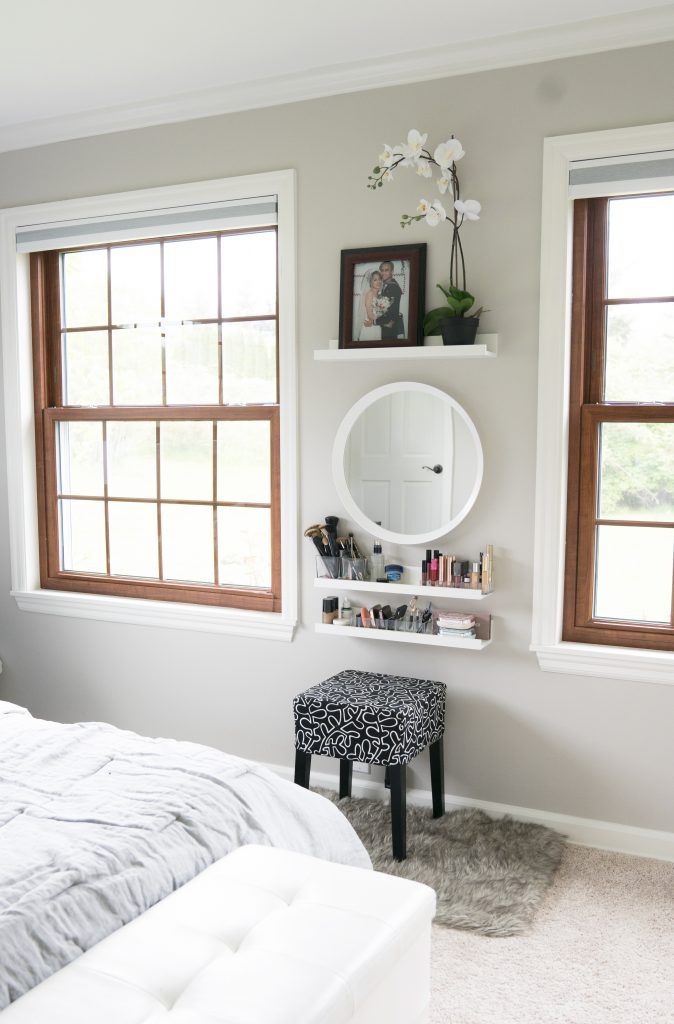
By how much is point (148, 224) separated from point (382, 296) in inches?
42.1

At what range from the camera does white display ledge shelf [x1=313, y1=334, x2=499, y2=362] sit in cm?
287

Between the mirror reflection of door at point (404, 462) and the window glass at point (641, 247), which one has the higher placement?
the window glass at point (641, 247)

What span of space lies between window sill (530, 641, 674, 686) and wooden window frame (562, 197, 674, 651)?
0.19 ft

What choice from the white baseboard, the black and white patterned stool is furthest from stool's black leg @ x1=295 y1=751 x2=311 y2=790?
the white baseboard

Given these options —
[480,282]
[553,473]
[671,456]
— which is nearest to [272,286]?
[480,282]

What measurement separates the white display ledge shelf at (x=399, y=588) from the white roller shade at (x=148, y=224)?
1.34 metres

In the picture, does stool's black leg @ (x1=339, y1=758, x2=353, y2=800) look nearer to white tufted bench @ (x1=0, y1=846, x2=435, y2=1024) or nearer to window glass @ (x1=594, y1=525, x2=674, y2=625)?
window glass @ (x1=594, y1=525, x2=674, y2=625)

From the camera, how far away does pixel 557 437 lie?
2.89 metres

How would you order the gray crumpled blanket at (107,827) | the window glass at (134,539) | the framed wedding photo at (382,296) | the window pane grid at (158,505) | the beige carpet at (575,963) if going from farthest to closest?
the window glass at (134,539) → the window pane grid at (158,505) → the framed wedding photo at (382,296) → the beige carpet at (575,963) → the gray crumpled blanket at (107,827)

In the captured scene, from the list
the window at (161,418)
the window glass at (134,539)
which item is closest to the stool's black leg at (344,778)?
the window at (161,418)

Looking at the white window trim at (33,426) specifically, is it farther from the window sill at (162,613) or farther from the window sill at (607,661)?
the window sill at (607,661)

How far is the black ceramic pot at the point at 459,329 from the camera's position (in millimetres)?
2869

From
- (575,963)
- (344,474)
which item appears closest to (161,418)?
(344,474)

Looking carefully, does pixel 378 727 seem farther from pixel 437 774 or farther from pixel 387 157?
pixel 387 157
